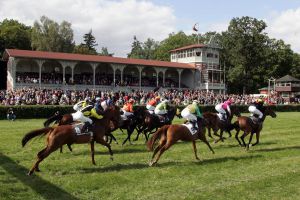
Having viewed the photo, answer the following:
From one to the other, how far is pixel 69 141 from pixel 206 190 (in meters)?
3.94

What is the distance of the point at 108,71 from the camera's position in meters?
53.9

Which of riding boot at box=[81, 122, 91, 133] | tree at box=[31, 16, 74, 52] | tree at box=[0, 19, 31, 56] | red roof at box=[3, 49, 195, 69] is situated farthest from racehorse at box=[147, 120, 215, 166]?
tree at box=[31, 16, 74, 52]

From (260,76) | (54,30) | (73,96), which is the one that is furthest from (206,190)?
(260,76)

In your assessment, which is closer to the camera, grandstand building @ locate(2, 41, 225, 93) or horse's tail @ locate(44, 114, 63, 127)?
horse's tail @ locate(44, 114, 63, 127)

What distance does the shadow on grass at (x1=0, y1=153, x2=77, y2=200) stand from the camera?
27.4 ft

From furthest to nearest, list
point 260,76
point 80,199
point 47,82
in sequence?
point 260,76, point 47,82, point 80,199

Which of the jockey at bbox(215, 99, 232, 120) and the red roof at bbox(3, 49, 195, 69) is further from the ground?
the red roof at bbox(3, 49, 195, 69)

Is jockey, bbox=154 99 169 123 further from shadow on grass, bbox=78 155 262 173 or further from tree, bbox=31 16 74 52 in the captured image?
tree, bbox=31 16 74 52

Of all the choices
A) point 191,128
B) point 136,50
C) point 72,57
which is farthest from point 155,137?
point 136,50

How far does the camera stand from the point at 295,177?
10086 millimetres

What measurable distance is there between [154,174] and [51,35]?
60.1 metres

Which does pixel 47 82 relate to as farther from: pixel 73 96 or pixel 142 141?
pixel 142 141

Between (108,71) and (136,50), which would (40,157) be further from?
(136,50)

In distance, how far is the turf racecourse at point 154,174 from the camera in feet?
28.1
